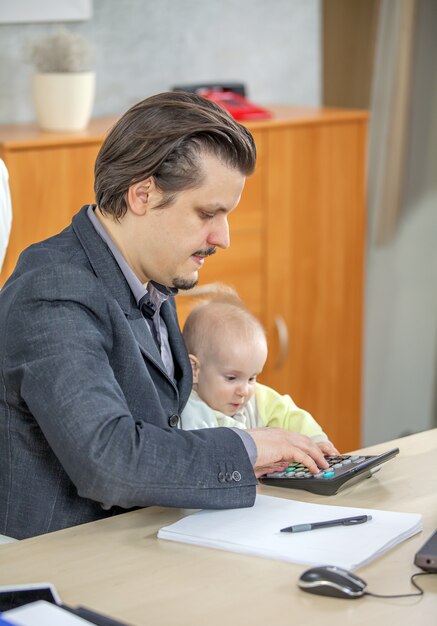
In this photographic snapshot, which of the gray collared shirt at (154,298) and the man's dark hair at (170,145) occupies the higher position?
the man's dark hair at (170,145)

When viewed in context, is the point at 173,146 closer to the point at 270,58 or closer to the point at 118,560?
the point at 118,560

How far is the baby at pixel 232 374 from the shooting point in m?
2.27

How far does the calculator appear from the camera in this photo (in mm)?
1806

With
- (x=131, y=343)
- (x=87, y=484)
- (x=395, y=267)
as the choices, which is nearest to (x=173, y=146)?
(x=131, y=343)

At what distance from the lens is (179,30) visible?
12.2 ft

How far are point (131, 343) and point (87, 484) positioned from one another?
303 mm

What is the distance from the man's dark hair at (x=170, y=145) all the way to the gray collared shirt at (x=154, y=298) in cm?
7

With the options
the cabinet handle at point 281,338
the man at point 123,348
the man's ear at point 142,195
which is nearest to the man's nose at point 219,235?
the man at point 123,348

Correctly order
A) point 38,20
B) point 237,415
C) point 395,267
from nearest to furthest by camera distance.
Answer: point 237,415 → point 38,20 → point 395,267

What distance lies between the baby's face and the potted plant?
3.97 ft

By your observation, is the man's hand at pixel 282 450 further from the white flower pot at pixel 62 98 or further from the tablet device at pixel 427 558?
the white flower pot at pixel 62 98

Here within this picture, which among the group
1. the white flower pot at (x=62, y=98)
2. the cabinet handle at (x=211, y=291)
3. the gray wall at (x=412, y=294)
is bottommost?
the gray wall at (x=412, y=294)

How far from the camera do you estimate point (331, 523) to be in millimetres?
1632

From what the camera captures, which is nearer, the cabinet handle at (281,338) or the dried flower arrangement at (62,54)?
the dried flower arrangement at (62,54)
